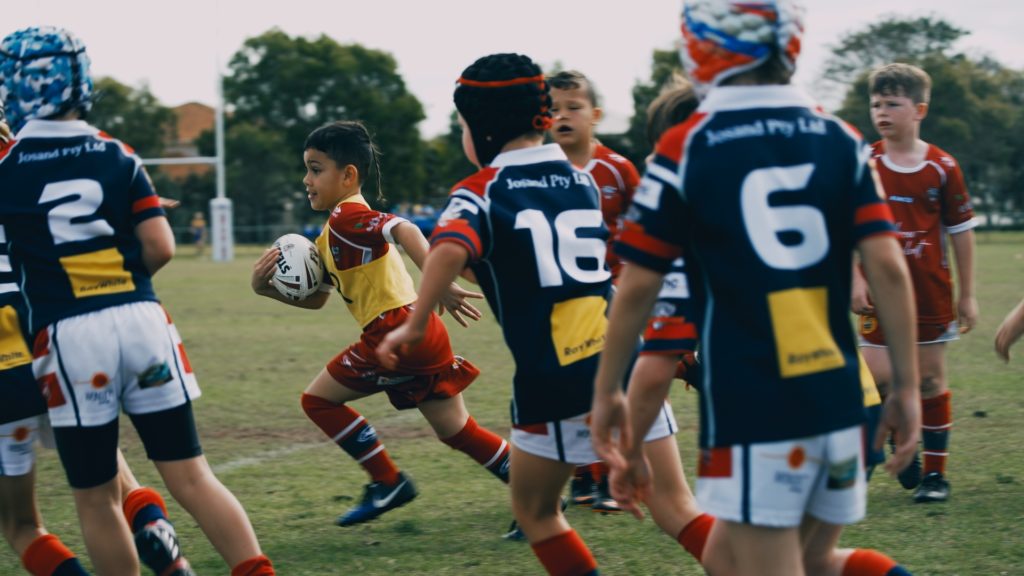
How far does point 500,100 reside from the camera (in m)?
3.73

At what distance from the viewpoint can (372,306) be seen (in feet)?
18.6

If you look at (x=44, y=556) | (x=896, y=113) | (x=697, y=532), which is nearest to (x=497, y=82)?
(x=697, y=532)

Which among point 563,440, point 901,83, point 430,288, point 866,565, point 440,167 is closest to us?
point 866,565

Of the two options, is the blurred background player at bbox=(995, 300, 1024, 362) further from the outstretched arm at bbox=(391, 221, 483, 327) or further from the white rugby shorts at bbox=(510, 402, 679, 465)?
the outstretched arm at bbox=(391, 221, 483, 327)

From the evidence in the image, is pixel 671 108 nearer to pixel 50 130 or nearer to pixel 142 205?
pixel 142 205

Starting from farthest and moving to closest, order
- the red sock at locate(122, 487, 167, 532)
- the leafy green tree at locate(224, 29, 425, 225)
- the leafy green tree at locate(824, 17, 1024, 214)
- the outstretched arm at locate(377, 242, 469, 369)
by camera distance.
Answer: the leafy green tree at locate(224, 29, 425, 225), the leafy green tree at locate(824, 17, 1024, 214), the red sock at locate(122, 487, 167, 532), the outstretched arm at locate(377, 242, 469, 369)

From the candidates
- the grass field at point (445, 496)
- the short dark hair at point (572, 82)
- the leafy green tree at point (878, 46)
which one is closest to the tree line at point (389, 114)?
the leafy green tree at point (878, 46)

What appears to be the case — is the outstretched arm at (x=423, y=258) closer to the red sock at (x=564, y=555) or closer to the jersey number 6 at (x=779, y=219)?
the red sock at (x=564, y=555)

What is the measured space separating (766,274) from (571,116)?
3109mm

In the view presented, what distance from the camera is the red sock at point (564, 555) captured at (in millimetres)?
3697

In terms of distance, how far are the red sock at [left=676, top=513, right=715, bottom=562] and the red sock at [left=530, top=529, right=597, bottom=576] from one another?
38cm

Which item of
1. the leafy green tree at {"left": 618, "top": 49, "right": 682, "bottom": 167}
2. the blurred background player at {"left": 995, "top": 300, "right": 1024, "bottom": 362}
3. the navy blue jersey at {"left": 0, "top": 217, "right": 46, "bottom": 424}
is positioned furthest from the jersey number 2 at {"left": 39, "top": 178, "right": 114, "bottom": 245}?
the leafy green tree at {"left": 618, "top": 49, "right": 682, "bottom": 167}

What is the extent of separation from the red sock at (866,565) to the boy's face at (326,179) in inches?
129

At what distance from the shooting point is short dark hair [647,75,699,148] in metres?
4.22
